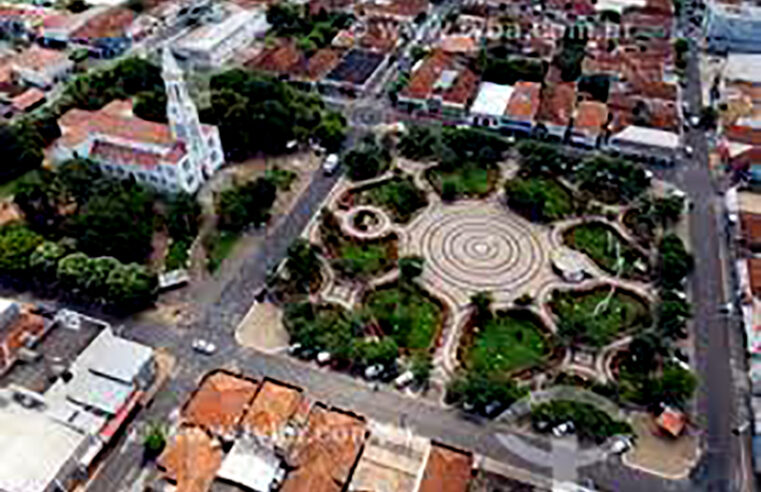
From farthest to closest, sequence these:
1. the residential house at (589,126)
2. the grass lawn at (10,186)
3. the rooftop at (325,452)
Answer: the residential house at (589,126) < the grass lawn at (10,186) < the rooftop at (325,452)

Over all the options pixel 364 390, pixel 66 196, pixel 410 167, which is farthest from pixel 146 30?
pixel 364 390

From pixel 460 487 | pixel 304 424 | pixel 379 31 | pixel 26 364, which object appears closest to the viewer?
pixel 460 487

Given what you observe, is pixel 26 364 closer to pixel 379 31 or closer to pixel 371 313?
pixel 371 313

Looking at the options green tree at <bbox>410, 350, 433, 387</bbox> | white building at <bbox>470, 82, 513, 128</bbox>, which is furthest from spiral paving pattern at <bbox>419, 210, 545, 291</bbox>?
white building at <bbox>470, 82, 513, 128</bbox>

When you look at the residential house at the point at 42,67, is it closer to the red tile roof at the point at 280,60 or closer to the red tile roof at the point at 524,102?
the red tile roof at the point at 280,60

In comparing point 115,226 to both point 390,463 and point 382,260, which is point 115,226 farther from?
point 390,463

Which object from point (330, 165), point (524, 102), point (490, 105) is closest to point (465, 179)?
point (490, 105)

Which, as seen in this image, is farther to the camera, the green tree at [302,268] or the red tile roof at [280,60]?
the red tile roof at [280,60]

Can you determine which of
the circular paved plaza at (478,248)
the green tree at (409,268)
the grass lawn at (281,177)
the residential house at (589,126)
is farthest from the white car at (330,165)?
the residential house at (589,126)
